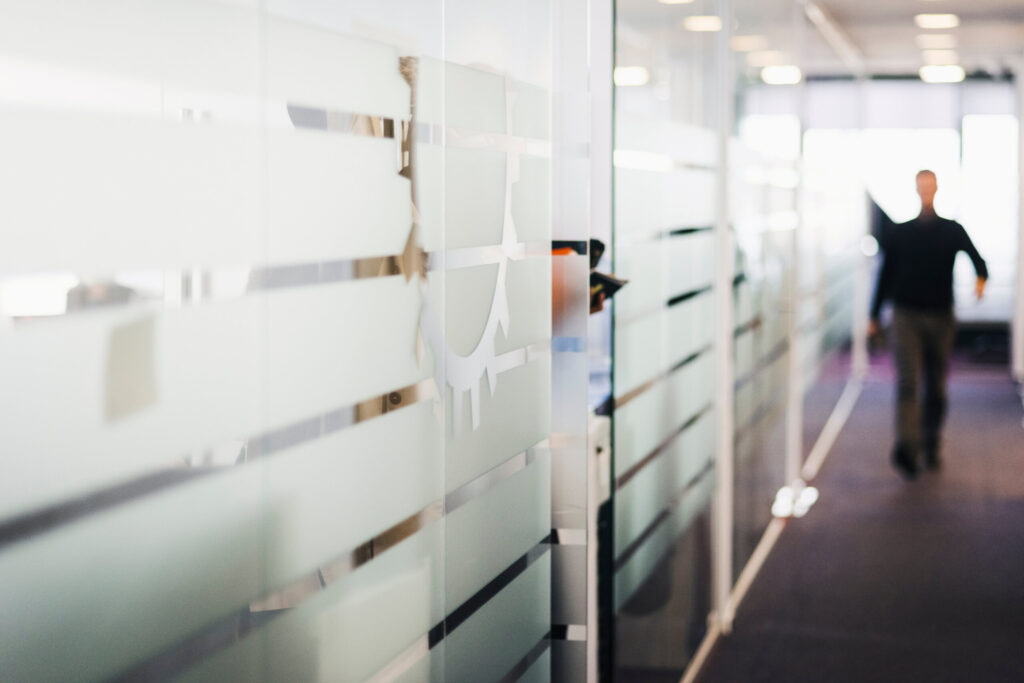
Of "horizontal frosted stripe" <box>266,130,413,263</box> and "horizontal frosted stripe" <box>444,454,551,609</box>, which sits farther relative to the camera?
"horizontal frosted stripe" <box>444,454,551,609</box>

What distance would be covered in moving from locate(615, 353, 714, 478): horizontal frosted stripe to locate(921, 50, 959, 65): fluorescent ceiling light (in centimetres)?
841

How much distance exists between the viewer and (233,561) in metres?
1.23

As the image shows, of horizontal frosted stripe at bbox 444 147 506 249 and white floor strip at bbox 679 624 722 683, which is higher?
horizontal frosted stripe at bbox 444 147 506 249

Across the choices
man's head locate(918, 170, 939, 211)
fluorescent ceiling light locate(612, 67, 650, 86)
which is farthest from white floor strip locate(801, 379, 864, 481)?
fluorescent ceiling light locate(612, 67, 650, 86)

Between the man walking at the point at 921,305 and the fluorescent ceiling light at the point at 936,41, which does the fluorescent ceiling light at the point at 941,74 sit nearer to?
the fluorescent ceiling light at the point at 936,41

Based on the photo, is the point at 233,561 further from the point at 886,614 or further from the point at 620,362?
the point at 886,614

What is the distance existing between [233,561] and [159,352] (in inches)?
10.5

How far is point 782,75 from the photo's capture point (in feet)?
18.1

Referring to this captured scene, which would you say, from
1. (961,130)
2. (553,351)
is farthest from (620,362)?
(961,130)

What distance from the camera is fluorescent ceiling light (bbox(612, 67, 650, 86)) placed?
9.48ft

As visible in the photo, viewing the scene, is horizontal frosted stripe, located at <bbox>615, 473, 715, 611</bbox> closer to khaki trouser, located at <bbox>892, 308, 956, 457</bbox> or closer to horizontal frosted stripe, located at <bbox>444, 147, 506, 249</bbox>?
horizontal frosted stripe, located at <bbox>444, 147, 506, 249</bbox>

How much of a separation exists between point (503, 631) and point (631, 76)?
1.56 m

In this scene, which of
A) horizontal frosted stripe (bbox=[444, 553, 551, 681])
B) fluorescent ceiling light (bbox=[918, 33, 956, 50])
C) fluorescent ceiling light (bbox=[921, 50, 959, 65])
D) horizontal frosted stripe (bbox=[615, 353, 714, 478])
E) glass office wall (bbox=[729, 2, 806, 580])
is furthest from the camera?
fluorescent ceiling light (bbox=[921, 50, 959, 65])

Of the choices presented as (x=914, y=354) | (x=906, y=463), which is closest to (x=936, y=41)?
(x=914, y=354)
